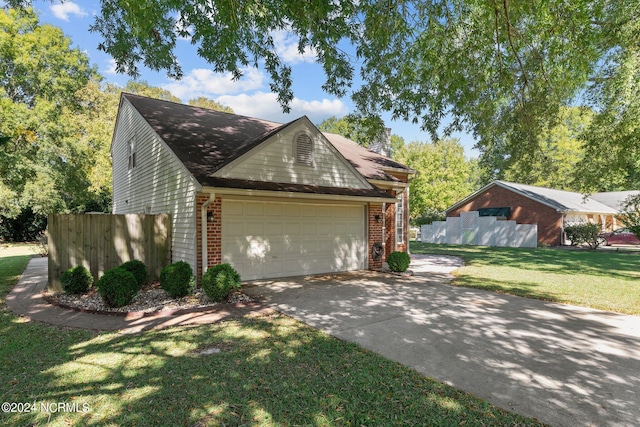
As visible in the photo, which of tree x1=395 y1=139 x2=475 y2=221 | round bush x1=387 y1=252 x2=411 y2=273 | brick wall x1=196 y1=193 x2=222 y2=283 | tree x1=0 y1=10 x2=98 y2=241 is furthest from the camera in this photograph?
tree x1=395 y1=139 x2=475 y2=221

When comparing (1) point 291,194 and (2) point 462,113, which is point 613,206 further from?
(1) point 291,194

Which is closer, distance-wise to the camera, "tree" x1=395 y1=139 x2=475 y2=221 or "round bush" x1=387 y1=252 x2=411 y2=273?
"round bush" x1=387 y1=252 x2=411 y2=273

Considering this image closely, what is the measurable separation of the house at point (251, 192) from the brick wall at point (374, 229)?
0.12 ft

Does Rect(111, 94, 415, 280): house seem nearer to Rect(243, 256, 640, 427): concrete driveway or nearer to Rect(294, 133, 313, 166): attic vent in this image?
Rect(294, 133, 313, 166): attic vent

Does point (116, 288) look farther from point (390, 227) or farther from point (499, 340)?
point (390, 227)

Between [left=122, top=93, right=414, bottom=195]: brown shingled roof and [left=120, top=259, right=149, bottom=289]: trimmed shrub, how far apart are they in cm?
266

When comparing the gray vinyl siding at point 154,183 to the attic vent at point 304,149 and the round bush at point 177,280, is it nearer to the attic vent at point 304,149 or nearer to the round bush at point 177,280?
the round bush at point 177,280

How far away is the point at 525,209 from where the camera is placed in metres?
25.6

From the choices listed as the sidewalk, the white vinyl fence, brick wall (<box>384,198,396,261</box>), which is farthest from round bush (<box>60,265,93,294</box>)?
the white vinyl fence

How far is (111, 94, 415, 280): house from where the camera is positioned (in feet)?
26.8

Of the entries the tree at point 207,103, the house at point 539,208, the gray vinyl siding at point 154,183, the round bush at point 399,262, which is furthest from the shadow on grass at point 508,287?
the tree at point 207,103

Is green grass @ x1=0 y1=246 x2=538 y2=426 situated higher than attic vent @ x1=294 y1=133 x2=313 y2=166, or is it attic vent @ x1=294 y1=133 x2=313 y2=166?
attic vent @ x1=294 y1=133 x2=313 y2=166

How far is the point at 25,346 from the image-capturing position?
4598 mm

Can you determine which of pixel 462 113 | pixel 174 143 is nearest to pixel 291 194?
pixel 174 143
